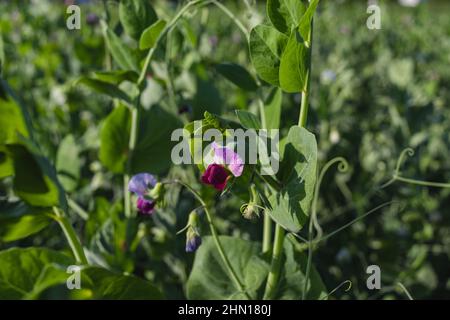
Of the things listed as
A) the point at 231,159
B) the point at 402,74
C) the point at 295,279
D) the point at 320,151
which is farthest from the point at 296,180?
the point at 402,74

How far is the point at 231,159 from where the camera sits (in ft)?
1.68

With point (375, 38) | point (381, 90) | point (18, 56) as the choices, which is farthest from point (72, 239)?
point (375, 38)

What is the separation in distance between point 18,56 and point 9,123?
137 cm

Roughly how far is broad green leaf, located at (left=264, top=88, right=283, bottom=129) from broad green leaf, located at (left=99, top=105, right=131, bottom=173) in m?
0.20

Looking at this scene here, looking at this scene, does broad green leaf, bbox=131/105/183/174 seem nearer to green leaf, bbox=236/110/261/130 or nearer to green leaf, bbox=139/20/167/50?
green leaf, bbox=139/20/167/50

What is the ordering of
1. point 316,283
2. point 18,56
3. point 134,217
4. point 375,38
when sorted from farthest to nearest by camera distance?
point 375,38 < point 18,56 < point 134,217 < point 316,283

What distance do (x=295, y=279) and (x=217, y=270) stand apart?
96 millimetres

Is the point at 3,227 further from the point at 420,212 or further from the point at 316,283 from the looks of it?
the point at 420,212

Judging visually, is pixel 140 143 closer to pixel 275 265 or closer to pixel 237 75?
pixel 237 75

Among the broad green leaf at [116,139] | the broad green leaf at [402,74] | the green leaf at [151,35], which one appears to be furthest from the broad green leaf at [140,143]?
the broad green leaf at [402,74]

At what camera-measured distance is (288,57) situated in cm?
55

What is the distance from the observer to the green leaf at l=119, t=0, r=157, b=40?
0.74m

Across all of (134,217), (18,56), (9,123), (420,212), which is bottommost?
(420,212)

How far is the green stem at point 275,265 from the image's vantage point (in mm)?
600
